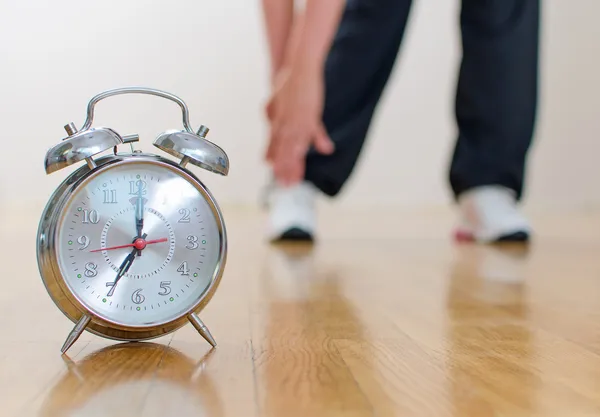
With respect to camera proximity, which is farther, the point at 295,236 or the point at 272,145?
the point at 295,236

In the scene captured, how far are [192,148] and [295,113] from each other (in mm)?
1023

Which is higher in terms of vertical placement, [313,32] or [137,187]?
[313,32]

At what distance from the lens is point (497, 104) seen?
2.88m

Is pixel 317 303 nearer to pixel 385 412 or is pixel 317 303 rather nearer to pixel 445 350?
pixel 445 350

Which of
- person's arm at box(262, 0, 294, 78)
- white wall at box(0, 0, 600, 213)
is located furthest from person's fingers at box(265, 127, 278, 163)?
white wall at box(0, 0, 600, 213)

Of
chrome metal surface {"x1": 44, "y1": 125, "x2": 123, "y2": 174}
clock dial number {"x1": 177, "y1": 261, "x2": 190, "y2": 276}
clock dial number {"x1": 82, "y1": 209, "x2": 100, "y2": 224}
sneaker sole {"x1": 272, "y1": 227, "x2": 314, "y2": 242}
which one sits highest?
chrome metal surface {"x1": 44, "y1": 125, "x2": 123, "y2": 174}

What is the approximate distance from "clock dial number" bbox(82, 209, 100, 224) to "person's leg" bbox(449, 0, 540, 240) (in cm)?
193

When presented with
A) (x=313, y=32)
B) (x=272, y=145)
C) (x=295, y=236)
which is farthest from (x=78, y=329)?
(x=295, y=236)

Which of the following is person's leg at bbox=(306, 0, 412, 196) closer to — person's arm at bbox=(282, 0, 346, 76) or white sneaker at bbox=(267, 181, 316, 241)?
white sneaker at bbox=(267, 181, 316, 241)

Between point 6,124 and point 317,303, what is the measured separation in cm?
420

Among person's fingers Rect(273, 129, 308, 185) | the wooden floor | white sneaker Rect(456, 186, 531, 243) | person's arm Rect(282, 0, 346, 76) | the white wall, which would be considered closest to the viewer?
the wooden floor

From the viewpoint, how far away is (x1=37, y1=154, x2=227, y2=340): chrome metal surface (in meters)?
1.00

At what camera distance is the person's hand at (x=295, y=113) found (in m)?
1.97

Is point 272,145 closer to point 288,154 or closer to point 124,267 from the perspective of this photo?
point 288,154
